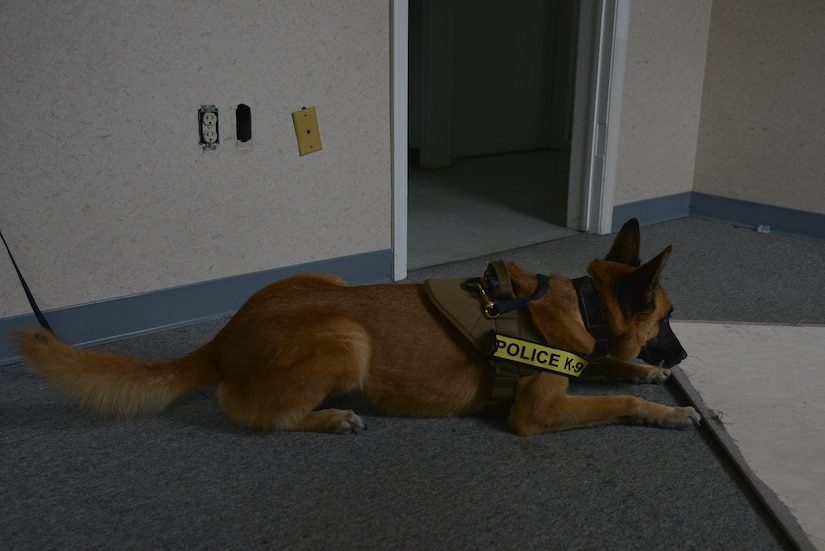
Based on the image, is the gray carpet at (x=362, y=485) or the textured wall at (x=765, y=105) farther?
the textured wall at (x=765, y=105)

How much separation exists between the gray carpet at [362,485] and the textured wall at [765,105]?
2582 mm

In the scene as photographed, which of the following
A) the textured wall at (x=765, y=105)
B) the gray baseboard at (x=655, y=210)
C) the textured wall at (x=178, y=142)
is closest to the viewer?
the textured wall at (x=178, y=142)

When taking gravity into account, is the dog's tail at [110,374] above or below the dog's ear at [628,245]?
below

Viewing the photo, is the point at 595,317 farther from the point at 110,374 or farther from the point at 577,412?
the point at 110,374

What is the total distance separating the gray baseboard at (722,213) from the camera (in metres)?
4.25

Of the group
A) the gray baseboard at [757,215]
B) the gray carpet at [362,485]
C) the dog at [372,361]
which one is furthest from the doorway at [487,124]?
the gray carpet at [362,485]

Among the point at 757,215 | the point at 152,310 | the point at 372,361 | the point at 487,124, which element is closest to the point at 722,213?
the point at 757,215

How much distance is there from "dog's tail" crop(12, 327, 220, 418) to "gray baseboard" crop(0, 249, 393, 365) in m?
0.64

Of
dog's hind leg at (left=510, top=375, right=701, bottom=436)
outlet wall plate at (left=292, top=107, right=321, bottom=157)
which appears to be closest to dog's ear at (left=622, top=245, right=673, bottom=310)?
dog's hind leg at (left=510, top=375, right=701, bottom=436)

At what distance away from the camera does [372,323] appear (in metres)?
1.98

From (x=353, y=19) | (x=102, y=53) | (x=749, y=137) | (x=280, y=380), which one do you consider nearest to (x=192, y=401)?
(x=280, y=380)

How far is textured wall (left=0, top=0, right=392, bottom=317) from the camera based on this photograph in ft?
7.95

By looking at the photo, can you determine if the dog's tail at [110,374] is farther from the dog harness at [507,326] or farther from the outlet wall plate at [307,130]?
the outlet wall plate at [307,130]

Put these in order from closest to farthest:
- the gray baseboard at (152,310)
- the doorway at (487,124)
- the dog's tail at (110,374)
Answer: the dog's tail at (110,374), the gray baseboard at (152,310), the doorway at (487,124)
